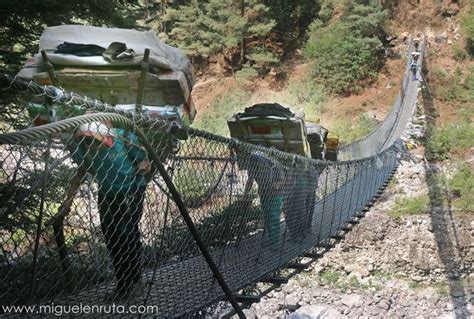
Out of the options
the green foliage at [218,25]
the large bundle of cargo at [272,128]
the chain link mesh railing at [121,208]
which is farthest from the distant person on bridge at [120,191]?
the green foliage at [218,25]

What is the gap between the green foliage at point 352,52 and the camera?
10555 mm

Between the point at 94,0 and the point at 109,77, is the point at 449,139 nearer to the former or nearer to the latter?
the point at 94,0

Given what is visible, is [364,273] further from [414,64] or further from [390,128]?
[414,64]

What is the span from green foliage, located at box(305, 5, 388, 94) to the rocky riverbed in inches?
159

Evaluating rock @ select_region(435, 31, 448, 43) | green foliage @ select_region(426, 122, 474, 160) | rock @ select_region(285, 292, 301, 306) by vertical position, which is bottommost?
rock @ select_region(285, 292, 301, 306)

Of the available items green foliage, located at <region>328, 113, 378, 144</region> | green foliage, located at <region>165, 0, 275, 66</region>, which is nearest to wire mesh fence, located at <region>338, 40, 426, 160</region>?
green foliage, located at <region>328, 113, 378, 144</region>

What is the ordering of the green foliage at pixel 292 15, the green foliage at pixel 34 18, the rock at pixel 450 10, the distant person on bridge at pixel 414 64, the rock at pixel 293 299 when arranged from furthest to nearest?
the green foliage at pixel 292 15 < the rock at pixel 450 10 < the distant person on bridge at pixel 414 64 < the rock at pixel 293 299 < the green foliage at pixel 34 18

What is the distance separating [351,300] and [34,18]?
4156 mm

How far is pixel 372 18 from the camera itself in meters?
10.5

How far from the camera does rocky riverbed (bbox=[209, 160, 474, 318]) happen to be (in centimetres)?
525

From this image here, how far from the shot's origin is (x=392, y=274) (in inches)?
231

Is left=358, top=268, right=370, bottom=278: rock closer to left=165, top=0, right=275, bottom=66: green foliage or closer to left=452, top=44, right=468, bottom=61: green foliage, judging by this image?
left=452, top=44, right=468, bottom=61: green foliage

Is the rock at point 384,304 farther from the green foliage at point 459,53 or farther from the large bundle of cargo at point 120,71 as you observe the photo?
the green foliage at point 459,53

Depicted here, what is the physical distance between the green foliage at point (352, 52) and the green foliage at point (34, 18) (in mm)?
7868
